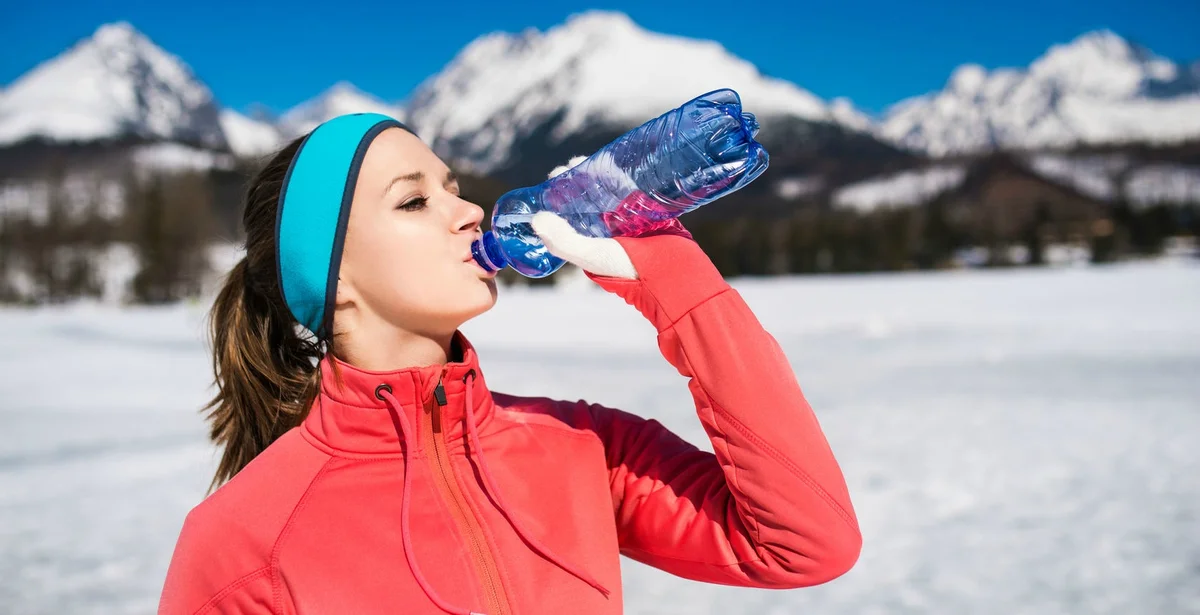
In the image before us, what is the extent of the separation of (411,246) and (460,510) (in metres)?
0.59

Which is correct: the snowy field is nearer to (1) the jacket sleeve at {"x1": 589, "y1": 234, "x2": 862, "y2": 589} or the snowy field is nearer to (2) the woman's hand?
(1) the jacket sleeve at {"x1": 589, "y1": 234, "x2": 862, "y2": 589}

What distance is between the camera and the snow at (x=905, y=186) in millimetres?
145000

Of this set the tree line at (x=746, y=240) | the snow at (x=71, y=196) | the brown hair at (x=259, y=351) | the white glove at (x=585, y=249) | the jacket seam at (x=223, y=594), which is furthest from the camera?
the snow at (x=71, y=196)

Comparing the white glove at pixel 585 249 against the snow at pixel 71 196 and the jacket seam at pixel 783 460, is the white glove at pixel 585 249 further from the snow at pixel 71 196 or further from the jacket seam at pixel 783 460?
the snow at pixel 71 196

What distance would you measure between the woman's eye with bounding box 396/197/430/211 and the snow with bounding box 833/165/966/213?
148 meters

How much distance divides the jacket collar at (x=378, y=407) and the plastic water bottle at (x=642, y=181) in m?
0.29

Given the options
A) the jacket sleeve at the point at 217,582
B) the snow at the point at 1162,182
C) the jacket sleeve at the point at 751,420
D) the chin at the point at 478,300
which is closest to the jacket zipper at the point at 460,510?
the chin at the point at 478,300

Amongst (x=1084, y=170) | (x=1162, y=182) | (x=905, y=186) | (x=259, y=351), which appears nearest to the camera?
(x=259, y=351)

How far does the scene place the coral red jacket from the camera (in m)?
1.64

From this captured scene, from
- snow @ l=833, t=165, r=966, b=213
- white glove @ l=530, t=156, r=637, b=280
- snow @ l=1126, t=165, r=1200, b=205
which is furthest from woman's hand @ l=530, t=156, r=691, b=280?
snow @ l=1126, t=165, r=1200, b=205

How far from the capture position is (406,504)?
1720 mm

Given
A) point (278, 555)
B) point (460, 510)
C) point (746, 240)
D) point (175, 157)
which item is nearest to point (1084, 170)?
point (746, 240)

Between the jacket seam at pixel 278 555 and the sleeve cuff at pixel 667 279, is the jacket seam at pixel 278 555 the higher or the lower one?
the lower one

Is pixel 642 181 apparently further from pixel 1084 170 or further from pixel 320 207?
pixel 1084 170
